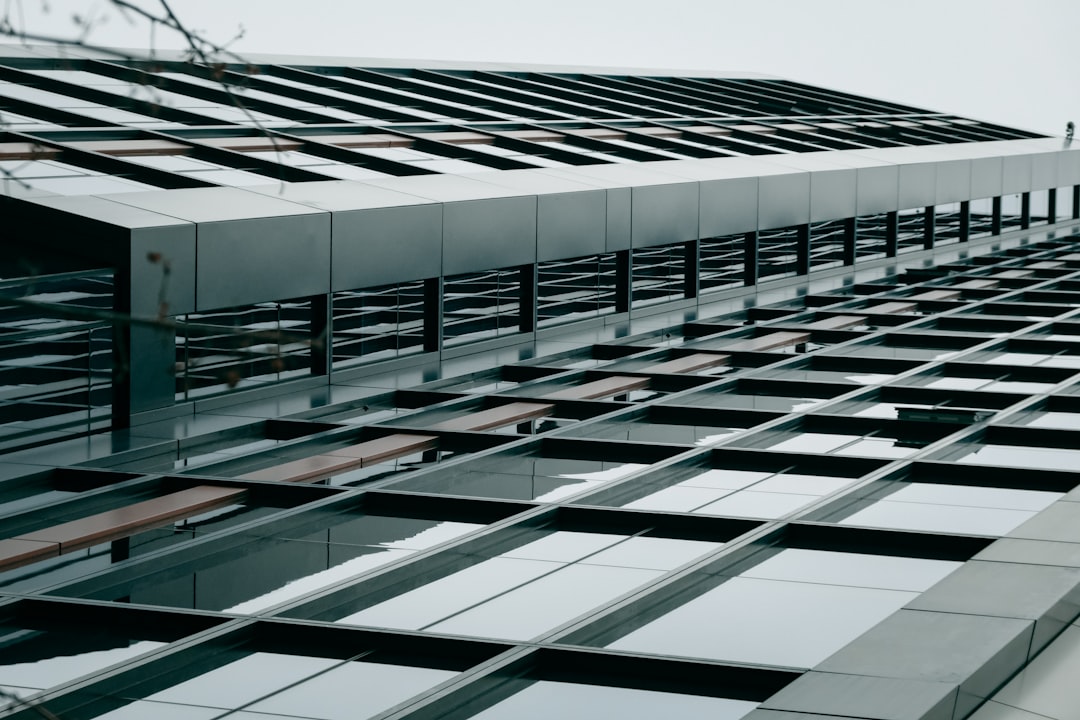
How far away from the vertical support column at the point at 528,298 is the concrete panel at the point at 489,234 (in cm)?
70

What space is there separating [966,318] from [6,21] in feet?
102

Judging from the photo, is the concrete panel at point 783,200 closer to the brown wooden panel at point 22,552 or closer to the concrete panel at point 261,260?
the concrete panel at point 261,260

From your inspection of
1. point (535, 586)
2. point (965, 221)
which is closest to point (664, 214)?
point (535, 586)

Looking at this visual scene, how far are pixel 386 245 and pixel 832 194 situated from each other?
18.9 meters

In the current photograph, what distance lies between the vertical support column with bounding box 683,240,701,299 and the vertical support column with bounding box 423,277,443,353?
1006 centimetres

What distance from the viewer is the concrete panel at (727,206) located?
35.3 m

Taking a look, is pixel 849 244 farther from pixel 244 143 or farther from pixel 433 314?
pixel 244 143

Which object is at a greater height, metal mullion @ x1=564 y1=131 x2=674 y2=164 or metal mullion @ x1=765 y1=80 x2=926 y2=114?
metal mullion @ x1=765 y1=80 x2=926 y2=114

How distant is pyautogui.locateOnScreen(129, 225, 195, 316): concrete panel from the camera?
2080 centimetres

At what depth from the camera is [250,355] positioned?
471cm

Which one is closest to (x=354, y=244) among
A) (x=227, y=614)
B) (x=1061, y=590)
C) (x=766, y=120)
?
(x=227, y=614)

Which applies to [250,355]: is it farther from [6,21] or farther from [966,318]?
[966,318]

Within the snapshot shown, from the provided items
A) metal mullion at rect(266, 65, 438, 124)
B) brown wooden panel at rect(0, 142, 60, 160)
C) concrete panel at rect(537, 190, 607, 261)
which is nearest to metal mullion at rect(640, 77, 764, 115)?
metal mullion at rect(266, 65, 438, 124)

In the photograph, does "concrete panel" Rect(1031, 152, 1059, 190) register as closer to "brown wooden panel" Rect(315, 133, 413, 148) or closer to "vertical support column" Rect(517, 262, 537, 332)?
"brown wooden panel" Rect(315, 133, 413, 148)
